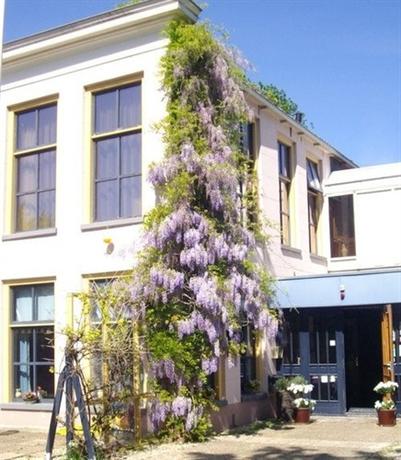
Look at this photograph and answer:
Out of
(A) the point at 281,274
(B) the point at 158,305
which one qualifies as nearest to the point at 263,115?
(A) the point at 281,274

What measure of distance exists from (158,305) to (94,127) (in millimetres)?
4596

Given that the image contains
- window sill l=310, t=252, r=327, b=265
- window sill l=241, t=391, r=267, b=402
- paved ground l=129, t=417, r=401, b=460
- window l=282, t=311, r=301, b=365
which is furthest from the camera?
window sill l=310, t=252, r=327, b=265

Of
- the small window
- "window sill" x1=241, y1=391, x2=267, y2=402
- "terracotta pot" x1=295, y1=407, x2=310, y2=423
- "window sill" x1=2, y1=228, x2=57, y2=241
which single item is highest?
the small window

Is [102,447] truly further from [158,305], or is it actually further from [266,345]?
[266,345]


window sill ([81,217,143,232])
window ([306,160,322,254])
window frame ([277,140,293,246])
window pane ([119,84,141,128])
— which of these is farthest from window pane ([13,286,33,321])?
window ([306,160,322,254])

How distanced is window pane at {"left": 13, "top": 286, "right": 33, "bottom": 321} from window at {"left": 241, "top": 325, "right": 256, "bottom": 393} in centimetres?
464

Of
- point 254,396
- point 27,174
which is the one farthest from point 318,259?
point 27,174

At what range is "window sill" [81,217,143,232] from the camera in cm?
1442

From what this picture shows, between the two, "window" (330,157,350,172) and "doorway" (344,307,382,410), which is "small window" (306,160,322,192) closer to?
"window" (330,157,350,172)

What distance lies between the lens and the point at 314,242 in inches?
806

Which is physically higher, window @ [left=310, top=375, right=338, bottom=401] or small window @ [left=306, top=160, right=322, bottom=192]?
small window @ [left=306, top=160, right=322, bottom=192]

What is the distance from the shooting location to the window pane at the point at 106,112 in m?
15.4

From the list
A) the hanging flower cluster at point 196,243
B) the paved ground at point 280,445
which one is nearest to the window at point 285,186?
the hanging flower cluster at point 196,243

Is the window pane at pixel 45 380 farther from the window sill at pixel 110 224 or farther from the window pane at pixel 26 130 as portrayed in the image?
the window pane at pixel 26 130
